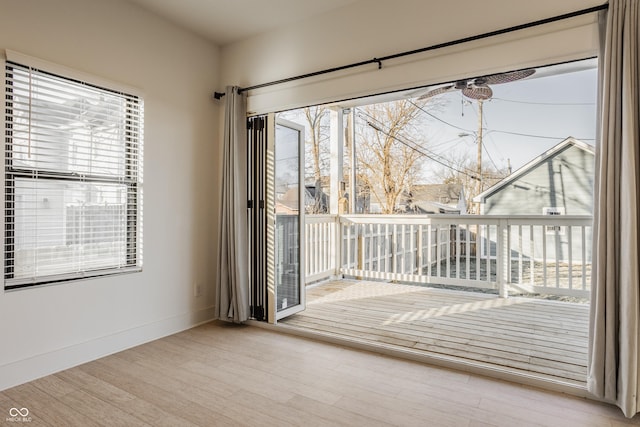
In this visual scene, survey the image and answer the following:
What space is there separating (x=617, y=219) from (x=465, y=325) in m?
1.80

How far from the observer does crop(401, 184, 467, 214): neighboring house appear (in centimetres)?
504

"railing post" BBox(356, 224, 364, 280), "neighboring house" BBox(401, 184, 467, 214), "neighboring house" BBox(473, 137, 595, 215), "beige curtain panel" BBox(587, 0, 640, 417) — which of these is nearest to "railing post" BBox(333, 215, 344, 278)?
"railing post" BBox(356, 224, 364, 280)

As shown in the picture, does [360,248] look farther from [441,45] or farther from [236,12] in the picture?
[236,12]

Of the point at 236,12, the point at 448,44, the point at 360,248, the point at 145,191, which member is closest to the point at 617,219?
the point at 448,44

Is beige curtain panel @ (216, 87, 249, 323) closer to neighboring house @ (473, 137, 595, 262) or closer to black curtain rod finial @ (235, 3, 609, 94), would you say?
black curtain rod finial @ (235, 3, 609, 94)

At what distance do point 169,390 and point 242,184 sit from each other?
1.86 meters

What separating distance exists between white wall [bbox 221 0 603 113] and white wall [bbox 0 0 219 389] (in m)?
0.63

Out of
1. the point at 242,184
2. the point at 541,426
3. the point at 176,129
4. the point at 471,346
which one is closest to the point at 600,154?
the point at 541,426

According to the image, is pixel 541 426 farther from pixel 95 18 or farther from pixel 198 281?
pixel 95 18

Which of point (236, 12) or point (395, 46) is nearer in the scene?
point (395, 46)

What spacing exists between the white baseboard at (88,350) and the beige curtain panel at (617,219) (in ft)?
10.2

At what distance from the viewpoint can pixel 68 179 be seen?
8.41ft

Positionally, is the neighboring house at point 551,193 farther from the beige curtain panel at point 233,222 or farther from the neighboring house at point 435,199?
the beige curtain panel at point 233,222

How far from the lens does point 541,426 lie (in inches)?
72.6
